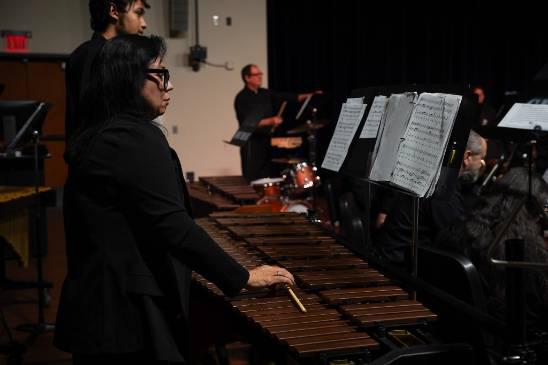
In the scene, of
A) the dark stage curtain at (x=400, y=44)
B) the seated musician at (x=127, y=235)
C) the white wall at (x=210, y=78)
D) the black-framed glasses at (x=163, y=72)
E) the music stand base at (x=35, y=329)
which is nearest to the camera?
the seated musician at (x=127, y=235)

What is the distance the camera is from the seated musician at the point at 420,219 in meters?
3.91

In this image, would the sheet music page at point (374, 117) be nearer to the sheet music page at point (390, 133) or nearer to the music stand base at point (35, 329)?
the sheet music page at point (390, 133)

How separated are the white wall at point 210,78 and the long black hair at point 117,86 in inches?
324

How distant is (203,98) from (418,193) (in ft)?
27.9

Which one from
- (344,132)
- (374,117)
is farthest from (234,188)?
(374,117)

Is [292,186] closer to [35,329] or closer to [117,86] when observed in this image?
[35,329]

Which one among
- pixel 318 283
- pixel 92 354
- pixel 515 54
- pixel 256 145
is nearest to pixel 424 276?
pixel 318 283

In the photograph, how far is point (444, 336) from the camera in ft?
8.95

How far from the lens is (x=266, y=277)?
85.7 inches

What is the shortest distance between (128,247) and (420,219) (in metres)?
2.31

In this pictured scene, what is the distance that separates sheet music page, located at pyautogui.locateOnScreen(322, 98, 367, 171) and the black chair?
0.50 m

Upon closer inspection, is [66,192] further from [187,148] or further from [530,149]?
[187,148]

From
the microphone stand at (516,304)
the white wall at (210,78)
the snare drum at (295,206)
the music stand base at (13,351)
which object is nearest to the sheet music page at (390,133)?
the microphone stand at (516,304)

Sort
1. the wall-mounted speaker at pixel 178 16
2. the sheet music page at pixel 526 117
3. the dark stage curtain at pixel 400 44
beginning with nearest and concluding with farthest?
the sheet music page at pixel 526 117
the wall-mounted speaker at pixel 178 16
the dark stage curtain at pixel 400 44
